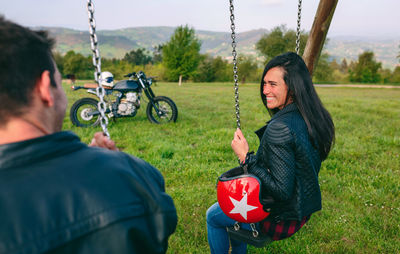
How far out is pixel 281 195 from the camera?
1834 mm

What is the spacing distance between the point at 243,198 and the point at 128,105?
660 centimetres

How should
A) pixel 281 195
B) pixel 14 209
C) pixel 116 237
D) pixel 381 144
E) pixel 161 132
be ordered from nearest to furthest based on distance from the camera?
pixel 14 209
pixel 116 237
pixel 281 195
pixel 381 144
pixel 161 132

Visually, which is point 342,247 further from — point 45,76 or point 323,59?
point 323,59

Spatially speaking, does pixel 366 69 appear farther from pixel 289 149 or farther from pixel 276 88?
pixel 289 149

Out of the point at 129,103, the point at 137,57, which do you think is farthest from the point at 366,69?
the point at 137,57

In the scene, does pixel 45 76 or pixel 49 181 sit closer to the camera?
pixel 49 181

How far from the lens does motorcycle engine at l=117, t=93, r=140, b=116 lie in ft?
26.1

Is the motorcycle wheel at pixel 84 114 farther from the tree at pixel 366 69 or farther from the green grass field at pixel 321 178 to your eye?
the tree at pixel 366 69

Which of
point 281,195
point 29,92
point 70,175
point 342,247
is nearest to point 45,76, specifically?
point 29,92

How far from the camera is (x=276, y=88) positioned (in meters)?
2.13

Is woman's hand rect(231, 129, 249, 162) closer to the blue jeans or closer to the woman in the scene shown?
the woman

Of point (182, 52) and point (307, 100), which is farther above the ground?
point (182, 52)

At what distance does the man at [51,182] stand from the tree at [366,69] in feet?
209

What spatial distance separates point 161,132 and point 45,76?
6.20 metres
